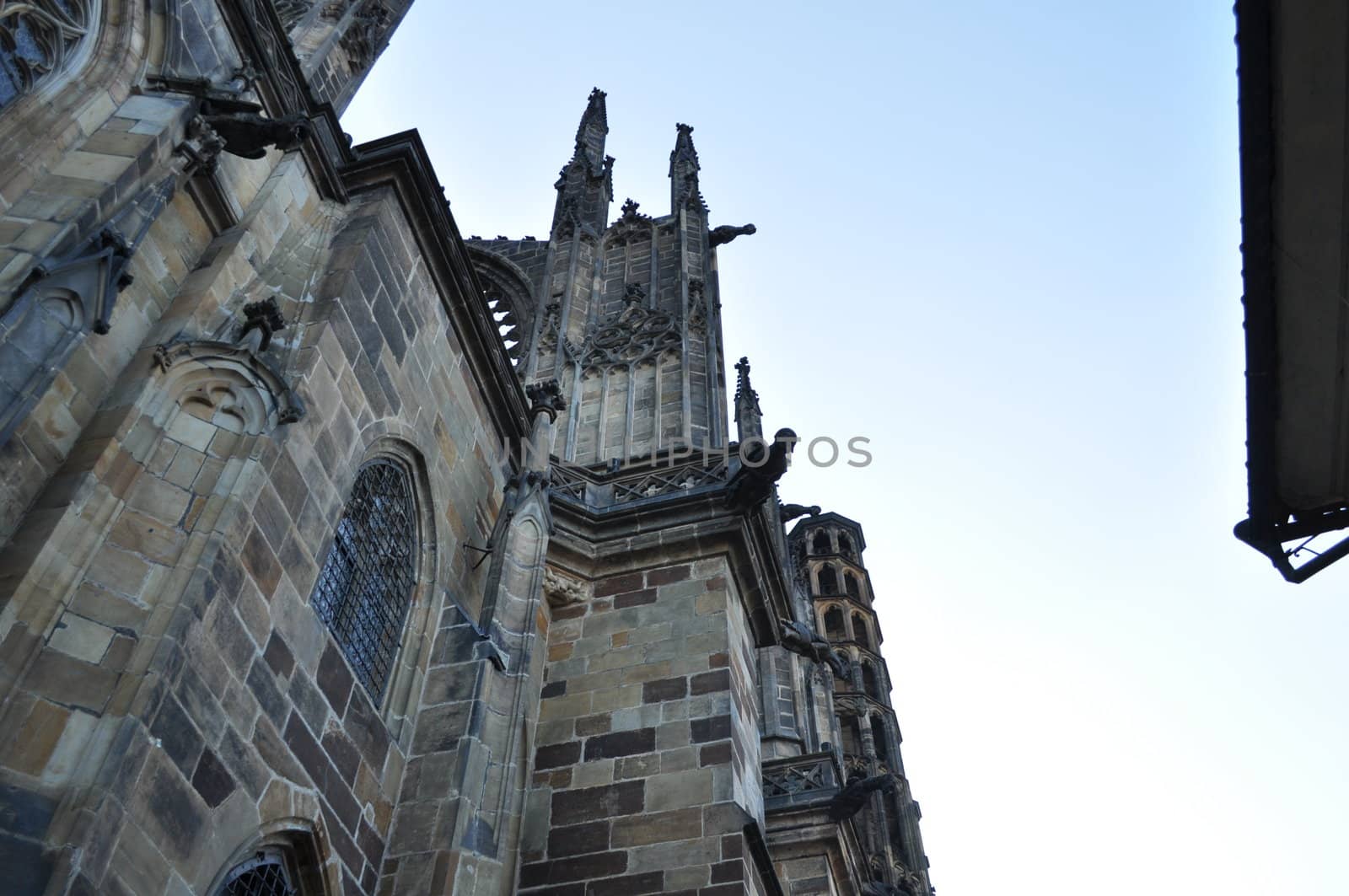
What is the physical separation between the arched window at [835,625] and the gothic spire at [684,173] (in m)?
22.1

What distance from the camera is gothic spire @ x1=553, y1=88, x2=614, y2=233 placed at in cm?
2097

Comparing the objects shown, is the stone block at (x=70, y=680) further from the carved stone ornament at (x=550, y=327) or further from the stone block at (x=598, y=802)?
the carved stone ornament at (x=550, y=327)

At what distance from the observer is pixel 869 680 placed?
40469mm

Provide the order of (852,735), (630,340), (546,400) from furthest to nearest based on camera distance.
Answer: (852,735)
(630,340)
(546,400)

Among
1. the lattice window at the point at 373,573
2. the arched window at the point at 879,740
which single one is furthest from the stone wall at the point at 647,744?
the arched window at the point at 879,740

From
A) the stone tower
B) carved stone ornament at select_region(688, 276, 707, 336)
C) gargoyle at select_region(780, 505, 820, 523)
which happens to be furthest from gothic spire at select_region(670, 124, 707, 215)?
gargoyle at select_region(780, 505, 820, 523)

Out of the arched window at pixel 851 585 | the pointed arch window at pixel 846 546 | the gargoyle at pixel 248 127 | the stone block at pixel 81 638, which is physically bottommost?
the stone block at pixel 81 638

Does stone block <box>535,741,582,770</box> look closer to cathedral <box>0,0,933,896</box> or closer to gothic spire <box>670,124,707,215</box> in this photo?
cathedral <box>0,0,933,896</box>

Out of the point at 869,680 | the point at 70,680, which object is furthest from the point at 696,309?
the point at 869,680

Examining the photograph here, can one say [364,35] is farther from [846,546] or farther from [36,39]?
[846,546]

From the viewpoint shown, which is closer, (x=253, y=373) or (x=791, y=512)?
(x=253, y=373)

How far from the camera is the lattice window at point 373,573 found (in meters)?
7.81

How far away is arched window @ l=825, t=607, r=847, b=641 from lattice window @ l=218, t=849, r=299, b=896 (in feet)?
118

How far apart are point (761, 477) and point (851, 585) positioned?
3297 centimetres
